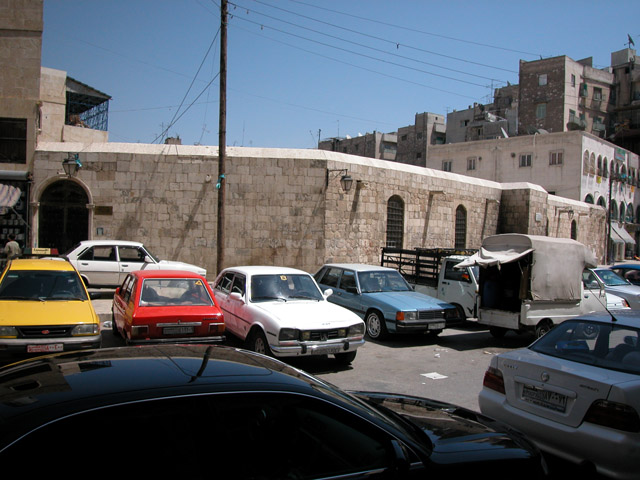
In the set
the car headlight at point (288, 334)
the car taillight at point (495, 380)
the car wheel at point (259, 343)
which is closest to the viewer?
the car taillight at point (495, 380)

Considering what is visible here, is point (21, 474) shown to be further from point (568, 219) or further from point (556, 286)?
point (568, 219)

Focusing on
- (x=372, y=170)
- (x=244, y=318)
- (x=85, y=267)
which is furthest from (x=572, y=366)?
(x=372, y=170)

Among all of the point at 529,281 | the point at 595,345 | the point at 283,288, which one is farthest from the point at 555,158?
the point at 595,345

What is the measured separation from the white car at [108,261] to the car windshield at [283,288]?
5.92 metres

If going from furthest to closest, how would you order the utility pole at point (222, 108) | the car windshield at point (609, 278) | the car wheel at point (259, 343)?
the car windshield at point (609, 278) < the utility pole at point (222, 108) < the car wheel at point (259, 343)

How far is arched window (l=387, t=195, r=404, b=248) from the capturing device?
20.9m

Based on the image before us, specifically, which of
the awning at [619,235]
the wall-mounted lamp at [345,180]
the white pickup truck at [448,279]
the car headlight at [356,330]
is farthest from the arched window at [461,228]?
the awning at [619,235]

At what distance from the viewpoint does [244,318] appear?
28.8ft

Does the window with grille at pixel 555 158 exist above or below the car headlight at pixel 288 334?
above

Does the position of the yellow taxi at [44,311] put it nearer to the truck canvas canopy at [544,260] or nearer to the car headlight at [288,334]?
the car headlight at [288,334]

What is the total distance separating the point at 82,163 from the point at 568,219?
28204 mm

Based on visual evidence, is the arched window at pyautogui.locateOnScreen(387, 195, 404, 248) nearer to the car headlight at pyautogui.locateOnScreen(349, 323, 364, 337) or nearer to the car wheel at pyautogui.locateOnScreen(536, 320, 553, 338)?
the car wheel at pyautogui.locateOnScreen(536, 320, 553, 338)

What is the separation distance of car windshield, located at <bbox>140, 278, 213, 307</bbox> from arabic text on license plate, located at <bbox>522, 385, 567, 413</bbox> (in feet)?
18.2

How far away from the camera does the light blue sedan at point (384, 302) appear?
33.9 feet
